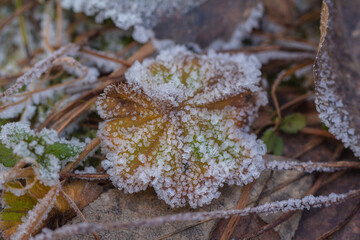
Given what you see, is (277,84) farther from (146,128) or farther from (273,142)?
(146,128)

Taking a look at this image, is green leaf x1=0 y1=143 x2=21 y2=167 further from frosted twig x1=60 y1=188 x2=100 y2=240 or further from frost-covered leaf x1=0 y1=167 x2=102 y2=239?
frosted twig x1=60 y1=188 x2=100 y2=240

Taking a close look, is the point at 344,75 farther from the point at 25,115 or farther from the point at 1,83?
the point at 1,83

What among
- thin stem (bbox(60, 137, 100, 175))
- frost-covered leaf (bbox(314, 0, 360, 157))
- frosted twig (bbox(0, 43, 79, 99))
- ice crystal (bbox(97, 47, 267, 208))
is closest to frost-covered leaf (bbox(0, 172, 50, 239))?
thin stem (bbox(60, 137, 100, 175))

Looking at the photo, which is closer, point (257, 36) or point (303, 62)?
point (303, 62)

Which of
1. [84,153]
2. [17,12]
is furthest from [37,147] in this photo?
[17,12]

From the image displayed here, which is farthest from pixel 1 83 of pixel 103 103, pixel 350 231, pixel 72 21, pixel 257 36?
pixel 350 231
